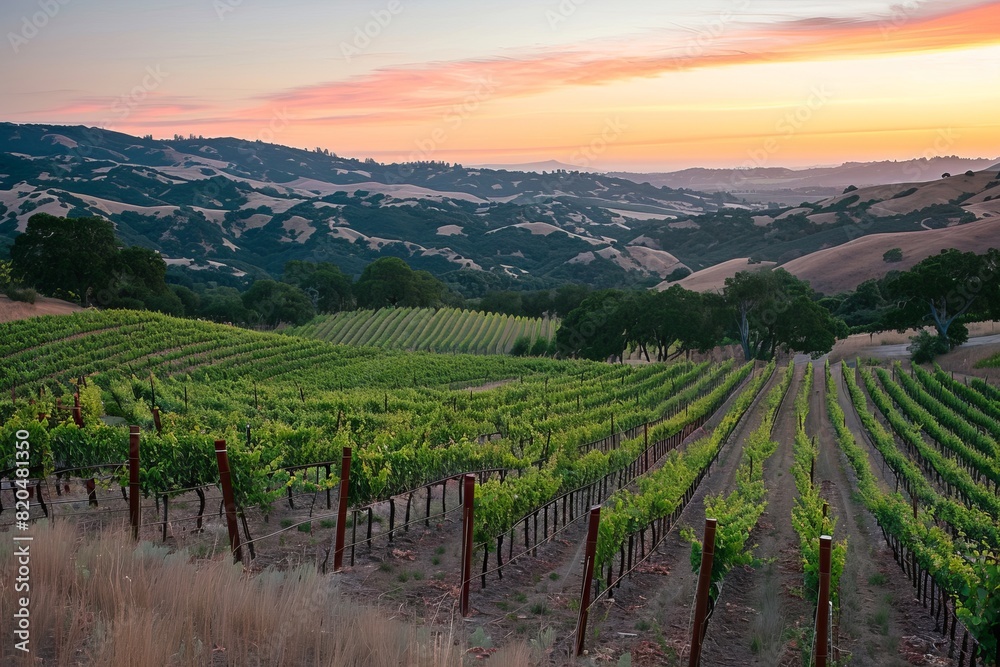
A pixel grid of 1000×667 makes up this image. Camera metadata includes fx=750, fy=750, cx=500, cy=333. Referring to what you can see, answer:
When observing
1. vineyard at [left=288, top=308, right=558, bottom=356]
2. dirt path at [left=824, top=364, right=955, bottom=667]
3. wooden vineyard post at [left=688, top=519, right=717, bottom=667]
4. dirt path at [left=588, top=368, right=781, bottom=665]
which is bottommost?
vineyard at [left=288, top=308, right=558, bottom=356]

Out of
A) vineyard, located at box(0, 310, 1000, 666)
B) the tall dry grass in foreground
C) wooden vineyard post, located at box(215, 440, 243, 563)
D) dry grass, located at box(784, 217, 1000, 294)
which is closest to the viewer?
the tall dry grass in foreground

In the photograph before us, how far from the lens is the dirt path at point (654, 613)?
291 inches

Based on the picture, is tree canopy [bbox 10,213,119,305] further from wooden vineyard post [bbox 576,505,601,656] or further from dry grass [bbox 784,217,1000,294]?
dry grass [bbox 784,217,1000,294]

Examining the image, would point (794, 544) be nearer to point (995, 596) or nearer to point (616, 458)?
point (616, 458)

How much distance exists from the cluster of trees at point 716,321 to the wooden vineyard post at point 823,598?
4657cm

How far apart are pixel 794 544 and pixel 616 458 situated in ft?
13.2

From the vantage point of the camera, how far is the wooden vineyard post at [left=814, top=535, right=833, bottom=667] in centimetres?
578

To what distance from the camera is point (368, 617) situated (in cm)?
542

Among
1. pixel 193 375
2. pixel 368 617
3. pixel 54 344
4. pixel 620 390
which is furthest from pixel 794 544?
pixel 54 344

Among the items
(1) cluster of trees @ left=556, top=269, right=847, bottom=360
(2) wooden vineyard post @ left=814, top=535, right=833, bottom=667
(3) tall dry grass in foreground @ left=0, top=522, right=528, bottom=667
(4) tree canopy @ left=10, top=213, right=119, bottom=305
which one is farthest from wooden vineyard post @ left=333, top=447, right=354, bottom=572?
(4) tree canopy @ left=10, top=213, right=119, bottom=305

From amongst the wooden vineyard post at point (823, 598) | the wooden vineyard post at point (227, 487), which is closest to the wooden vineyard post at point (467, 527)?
the wooden vineyard post at point (227, 487)

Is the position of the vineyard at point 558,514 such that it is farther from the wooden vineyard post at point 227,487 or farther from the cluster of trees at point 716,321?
the cluster of trees at point 716,321

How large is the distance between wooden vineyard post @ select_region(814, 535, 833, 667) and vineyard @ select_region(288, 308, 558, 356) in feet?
172

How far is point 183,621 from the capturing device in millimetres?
5164
